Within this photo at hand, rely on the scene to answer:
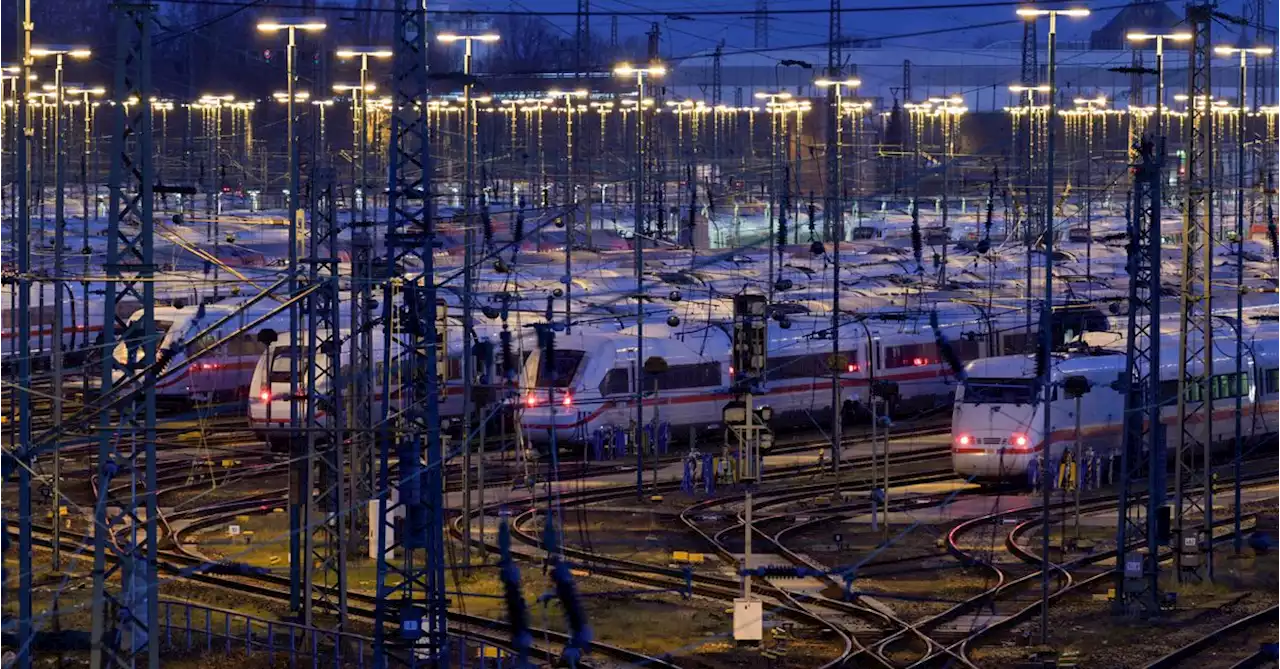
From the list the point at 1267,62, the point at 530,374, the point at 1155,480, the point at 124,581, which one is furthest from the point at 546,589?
the point at 1267,62

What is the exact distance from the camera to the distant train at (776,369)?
28703mm

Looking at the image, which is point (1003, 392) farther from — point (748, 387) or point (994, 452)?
point (748, 387)

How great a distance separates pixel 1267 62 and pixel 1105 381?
6253 cm

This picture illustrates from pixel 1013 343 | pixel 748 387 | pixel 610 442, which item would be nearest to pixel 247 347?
pixel 610 442

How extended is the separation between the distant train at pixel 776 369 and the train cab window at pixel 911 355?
15mm

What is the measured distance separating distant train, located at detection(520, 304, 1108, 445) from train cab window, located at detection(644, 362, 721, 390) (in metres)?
0.01

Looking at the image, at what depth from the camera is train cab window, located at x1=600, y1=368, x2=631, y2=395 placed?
1135 inches

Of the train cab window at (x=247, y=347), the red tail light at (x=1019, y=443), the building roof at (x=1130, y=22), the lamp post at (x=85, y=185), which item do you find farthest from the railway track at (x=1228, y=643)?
the building roof at (x=1130, y=22)

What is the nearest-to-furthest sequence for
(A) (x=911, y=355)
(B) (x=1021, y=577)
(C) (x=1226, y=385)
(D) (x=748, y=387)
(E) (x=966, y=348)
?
(B) (x=1021, y=577) → (C) (x=1226, y=385) → (D) (x=748, y=387) → (A) (x=911, y=355) → (E) (x=966, y=348)

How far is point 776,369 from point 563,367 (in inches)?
115

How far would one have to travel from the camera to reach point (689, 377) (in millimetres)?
29750

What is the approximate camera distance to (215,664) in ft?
53.1

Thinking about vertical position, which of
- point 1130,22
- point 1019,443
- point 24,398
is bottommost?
point 1019,443

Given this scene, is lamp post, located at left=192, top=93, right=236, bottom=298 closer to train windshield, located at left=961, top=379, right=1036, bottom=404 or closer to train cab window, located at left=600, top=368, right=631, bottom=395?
train cab window, located at left=600, top=368, right=631, bottom=395
